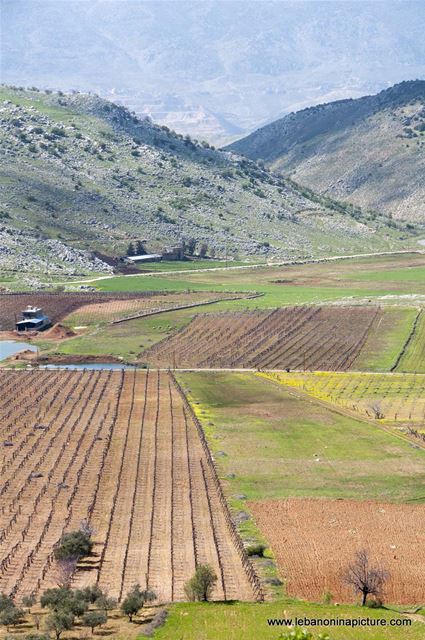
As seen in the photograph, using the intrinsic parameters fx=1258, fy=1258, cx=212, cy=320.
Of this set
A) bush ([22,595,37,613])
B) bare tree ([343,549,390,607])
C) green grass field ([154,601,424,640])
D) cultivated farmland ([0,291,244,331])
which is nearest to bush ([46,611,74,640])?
bush ([22,595,37,613])

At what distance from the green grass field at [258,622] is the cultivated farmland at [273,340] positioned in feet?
242

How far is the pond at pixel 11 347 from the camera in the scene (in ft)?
465

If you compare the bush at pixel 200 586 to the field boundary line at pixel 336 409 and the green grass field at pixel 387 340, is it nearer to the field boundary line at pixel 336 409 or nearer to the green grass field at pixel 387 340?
the field boundary line at pixel 336 409

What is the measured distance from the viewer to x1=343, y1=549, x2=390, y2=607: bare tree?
5856cm

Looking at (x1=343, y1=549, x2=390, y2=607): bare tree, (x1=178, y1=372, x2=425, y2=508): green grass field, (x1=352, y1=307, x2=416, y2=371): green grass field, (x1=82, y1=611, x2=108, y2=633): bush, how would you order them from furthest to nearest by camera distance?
(x1=352, y1=307, x2=416, y2=371): green grass field < (x1=178, y1=372, x2=425, y2=508): green grass field < (x1=343, y1=549, x2=390, y2=607): bare tree < (x1=82, y1=611, x2=108, y2=633): bush

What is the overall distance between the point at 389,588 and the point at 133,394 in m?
54.4

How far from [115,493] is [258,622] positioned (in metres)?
23.7

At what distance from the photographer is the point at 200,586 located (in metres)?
56.8

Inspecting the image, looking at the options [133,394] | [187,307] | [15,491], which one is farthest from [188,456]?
[187,307]

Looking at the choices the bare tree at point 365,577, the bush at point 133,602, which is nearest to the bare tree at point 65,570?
→ the bush at point 133,602

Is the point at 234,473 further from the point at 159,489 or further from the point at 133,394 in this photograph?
the point at 133,394

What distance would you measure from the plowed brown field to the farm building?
86152 mm

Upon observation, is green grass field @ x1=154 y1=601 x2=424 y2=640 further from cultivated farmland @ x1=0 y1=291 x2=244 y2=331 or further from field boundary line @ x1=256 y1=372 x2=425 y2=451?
cultivated farmland @ x1=0 y1=291 x2=244 y2=331

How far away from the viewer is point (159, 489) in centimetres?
7750
